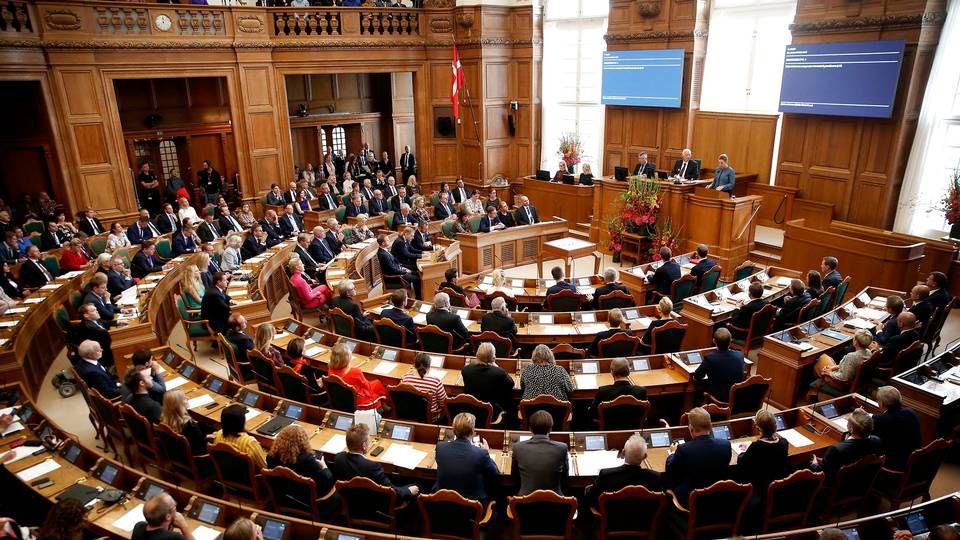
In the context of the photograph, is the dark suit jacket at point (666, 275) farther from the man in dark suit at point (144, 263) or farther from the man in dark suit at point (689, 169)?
the man in dark suit at point (144, 263)

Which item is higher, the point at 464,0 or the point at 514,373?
the point at 464,0

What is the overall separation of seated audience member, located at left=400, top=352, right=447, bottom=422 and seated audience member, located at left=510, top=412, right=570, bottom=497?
1330mm

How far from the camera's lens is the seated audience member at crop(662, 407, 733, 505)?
174 inches

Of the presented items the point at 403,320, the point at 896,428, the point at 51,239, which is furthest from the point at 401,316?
the point at 51,239

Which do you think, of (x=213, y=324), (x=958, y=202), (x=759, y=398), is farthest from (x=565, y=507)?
(x=958, y=202)

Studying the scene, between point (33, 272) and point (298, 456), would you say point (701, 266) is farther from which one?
point (33, 272)

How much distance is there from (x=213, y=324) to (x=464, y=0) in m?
11.4

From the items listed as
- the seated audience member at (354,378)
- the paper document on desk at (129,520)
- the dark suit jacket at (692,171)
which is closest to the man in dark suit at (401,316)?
the seated audience member at (354,378)

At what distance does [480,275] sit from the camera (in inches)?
406

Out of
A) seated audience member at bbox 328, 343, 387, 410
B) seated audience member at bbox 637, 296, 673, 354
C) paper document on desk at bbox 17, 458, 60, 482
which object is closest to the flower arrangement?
seated audience member at bbox 637, 296, 673, 354

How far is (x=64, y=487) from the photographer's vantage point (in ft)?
15.0

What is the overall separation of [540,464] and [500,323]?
288 centimetres

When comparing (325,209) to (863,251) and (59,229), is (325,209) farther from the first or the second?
(863,251)

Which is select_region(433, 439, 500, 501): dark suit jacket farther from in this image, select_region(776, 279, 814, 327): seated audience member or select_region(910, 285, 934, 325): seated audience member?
select_region(910, 285, 934, 325): seated audience member
